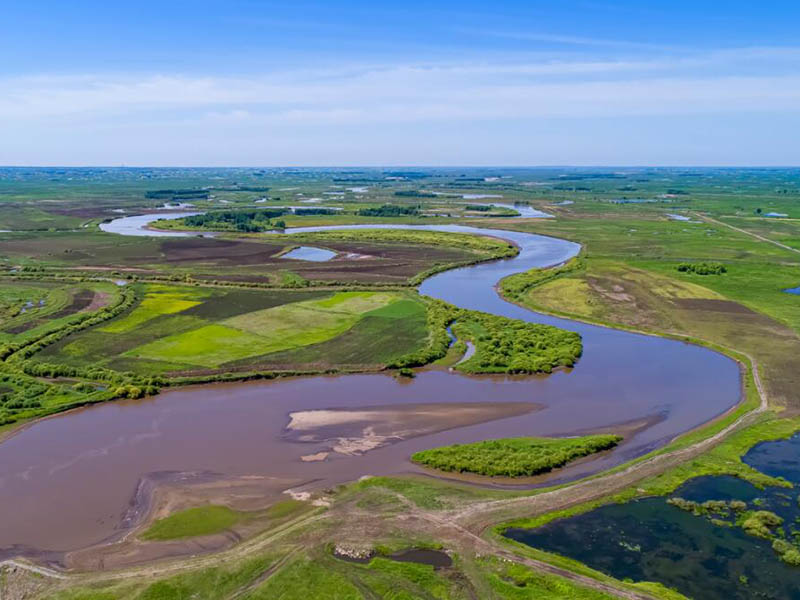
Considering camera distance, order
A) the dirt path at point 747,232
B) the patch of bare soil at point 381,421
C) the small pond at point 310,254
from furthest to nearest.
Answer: the dirt path at point 747,232 < the small pond at point 310,254 < the patch of bare soil at point 381,421

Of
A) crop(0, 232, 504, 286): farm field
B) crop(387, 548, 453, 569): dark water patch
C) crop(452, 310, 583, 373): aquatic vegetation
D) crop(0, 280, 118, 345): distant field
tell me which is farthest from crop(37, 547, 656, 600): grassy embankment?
crop(0, 232, 504, 286): farm field

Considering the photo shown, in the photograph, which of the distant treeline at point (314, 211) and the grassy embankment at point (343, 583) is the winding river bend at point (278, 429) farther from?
the distant treeline at point (314, 211)

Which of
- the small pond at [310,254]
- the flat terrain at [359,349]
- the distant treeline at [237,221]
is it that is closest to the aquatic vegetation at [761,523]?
the flat terrain at [359,349]

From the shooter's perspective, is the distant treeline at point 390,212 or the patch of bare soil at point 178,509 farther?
the distant treeline at point 390,212

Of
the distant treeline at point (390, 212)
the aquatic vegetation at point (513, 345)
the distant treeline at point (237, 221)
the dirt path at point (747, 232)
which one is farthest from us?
the distant treeline at point (390, 212)

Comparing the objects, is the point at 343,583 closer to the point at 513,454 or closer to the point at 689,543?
the point at 513,454

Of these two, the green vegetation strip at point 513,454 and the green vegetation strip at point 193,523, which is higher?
the green vegetation strip at point 513,454
